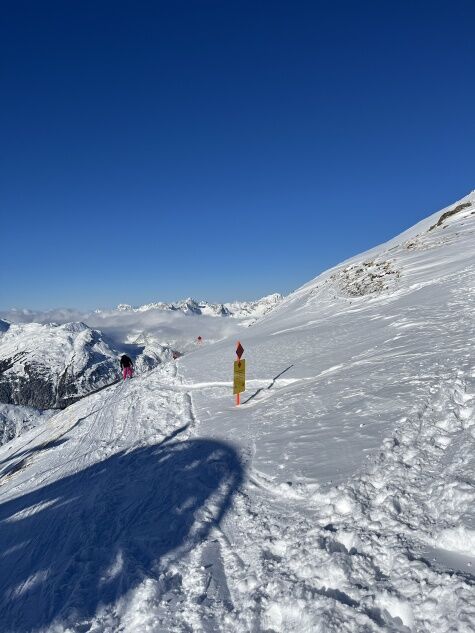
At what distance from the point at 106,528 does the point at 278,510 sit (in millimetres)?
3118

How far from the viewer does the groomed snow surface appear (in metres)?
4.57

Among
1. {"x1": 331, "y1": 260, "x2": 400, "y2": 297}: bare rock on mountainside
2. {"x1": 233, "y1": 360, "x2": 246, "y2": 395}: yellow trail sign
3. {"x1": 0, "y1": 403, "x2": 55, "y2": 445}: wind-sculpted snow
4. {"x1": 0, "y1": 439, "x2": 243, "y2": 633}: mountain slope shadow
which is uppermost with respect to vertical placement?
{"x1": 331, "y1": 260, "x2": 400, "y2": 297}: bare rock on mountainside

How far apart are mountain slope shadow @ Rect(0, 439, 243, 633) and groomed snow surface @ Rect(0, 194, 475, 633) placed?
0.11 feet

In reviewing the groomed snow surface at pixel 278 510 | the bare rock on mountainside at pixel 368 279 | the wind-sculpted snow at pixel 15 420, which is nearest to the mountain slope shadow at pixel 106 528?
the groomed snow surface at pixel 278 510

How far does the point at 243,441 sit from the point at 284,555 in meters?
4.24

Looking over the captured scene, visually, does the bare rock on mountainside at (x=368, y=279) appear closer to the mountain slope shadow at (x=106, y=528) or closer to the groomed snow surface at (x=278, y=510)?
the groomed snow surface at (x=278, y=510)

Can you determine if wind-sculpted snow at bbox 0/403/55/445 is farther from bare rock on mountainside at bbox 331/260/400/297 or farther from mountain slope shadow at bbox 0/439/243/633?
mountain slope shadow at bbox 0/439/243/633

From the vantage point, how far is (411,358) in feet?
35.1

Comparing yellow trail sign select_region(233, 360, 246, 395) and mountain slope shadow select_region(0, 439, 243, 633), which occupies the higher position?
yellow trail sign select_region(233, 360, 246, 395)

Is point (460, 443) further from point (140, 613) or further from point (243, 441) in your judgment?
point (140, 613)

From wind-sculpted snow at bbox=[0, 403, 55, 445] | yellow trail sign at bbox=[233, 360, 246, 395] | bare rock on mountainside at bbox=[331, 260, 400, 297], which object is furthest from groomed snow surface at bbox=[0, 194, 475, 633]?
wind-sculpted snow at bbox=[0, 403, 55, 445]

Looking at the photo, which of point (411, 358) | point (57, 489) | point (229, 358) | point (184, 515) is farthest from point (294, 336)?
point (184, 515)

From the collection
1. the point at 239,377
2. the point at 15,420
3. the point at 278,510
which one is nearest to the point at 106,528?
the point at 278,510

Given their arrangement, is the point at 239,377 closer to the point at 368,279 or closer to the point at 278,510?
the point at 278,510
